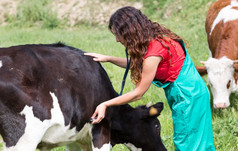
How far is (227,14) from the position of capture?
7938 millimetres

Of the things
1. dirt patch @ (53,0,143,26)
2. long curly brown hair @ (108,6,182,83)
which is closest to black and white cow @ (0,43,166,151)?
long curly brown hair @ (108,6,182,83)

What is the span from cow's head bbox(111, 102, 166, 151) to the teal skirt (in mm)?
321

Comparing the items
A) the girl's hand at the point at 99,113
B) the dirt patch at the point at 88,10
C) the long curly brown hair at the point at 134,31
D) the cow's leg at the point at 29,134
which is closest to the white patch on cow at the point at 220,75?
the long curly brown hair at the point at 134,31

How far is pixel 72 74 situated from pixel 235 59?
438 centimetres

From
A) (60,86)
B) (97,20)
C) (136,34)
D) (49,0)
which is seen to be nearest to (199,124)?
(136,34)

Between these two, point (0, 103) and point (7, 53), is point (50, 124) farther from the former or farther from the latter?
point (7, 53)

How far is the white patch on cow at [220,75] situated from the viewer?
680 centimetres

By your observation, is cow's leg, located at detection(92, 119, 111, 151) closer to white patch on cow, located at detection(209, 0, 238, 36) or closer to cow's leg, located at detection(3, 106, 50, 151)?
cow's leg, located at detection(3, 106, 50, 151)

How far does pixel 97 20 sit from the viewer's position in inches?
707

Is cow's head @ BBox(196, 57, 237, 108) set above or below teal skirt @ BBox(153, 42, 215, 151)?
below

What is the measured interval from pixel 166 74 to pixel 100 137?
87cm

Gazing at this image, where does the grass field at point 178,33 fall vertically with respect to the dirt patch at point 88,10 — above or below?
above

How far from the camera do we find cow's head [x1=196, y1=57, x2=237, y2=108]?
6.77m

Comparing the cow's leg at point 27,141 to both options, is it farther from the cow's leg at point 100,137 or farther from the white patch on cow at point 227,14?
the white patch on cow at point 227,14
